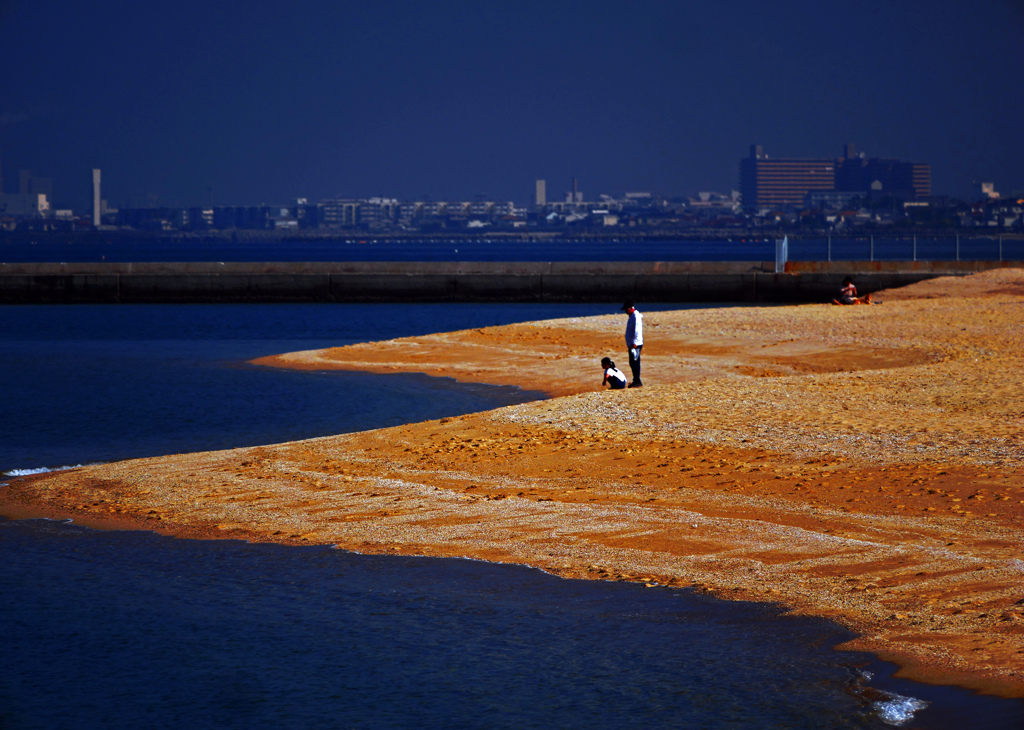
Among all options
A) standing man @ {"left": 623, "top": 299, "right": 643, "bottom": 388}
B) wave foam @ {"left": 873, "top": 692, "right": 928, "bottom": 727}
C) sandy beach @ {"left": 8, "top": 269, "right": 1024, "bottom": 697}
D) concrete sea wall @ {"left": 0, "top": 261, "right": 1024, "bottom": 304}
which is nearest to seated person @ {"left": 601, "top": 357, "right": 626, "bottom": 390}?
standing man @ {"left": 623, "top": 299, "right": 643, "bottom": 388}

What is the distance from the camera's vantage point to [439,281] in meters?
60.6

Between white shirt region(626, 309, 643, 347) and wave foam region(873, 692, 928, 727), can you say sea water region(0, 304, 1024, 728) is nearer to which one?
wave foam region(873, 692, 928, 727)

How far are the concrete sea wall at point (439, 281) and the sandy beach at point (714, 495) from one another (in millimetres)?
33970

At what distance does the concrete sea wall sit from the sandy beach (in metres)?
34.0

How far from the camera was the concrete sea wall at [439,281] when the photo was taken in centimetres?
5628

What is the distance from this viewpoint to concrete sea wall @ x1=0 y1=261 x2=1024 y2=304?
185ft

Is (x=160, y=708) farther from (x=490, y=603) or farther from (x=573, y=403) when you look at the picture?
(x=573, y=403)

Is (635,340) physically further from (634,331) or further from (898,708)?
(898,708)

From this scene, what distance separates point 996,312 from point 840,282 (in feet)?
61.2

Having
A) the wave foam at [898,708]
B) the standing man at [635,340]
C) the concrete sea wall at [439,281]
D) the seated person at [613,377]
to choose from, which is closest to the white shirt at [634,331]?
the standing man at [635,340]

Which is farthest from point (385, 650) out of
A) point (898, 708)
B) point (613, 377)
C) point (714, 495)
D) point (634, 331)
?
point (634, 331)

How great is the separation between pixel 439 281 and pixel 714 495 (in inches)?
1919

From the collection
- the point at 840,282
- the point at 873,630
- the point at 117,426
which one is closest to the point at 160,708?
the point at 873,630

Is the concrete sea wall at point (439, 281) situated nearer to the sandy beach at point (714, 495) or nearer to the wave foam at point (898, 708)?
the sandy beach at point (714, 495)
